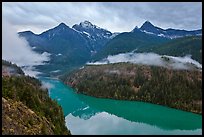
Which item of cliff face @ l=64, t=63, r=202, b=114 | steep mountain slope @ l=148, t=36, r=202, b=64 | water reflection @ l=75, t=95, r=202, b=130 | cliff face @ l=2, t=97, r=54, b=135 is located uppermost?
steep mountain slope @ l=148, t=36, r=202, b=64

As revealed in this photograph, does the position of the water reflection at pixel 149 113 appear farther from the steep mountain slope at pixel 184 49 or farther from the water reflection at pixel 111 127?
the steep mountain slope at pixel 184 49

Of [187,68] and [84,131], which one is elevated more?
[187,68]

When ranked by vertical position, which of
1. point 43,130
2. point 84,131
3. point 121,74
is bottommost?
point 84,131

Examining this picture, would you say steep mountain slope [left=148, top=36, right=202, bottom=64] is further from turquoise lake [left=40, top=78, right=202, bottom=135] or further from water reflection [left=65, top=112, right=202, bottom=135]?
water reflection [left=65, top=112, right=202, bottom=135]

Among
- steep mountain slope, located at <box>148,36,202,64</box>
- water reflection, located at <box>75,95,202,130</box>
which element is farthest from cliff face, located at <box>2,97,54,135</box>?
steep mountain slope, located at <box>148,36,202,64</box>

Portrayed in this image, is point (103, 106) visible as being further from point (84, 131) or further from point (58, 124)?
point (58, 124)

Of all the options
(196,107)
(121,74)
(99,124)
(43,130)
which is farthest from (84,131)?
(121,74)
